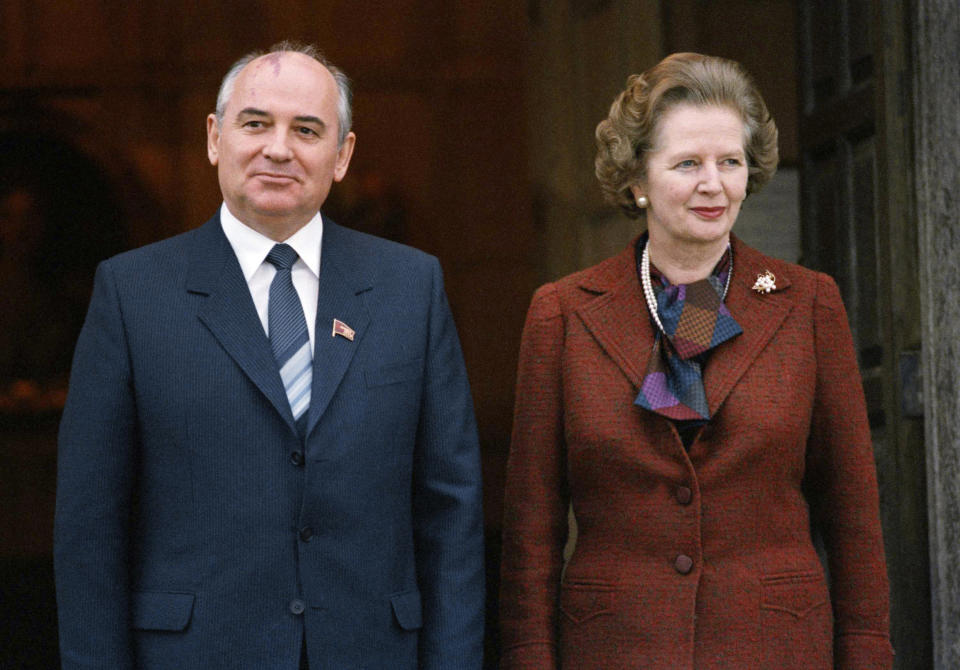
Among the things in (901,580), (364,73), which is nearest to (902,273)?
(901,580)

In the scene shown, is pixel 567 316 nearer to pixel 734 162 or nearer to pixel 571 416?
pixel 571 416

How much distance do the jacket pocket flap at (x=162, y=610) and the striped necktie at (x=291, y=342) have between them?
0.39 m

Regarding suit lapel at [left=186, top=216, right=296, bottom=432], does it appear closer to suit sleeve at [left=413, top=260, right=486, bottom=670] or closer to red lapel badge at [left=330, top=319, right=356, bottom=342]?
red lapel badge at [left=330, top=319, right=356, bottom=342]

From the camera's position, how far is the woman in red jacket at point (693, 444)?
2.92m

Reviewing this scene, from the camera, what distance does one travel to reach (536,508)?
10.1 feet

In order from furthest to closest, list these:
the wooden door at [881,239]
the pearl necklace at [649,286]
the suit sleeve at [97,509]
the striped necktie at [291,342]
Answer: the wooden door at [881,239]
the pearl necklace at [649,286]
the striped necktie at [291,342]
the suit sleeve at [97,509]

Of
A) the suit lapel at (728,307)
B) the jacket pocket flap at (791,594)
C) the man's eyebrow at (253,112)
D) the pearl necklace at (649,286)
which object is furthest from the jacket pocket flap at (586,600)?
the man's eyebrow at (253,112)

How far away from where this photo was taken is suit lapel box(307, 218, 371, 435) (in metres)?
2.78

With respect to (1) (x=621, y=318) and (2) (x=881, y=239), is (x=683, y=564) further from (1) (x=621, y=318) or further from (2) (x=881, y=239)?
(2) (x=881, y=239)

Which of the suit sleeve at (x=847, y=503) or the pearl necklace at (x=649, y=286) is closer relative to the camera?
the suit sleeve at (x=847, y=503)

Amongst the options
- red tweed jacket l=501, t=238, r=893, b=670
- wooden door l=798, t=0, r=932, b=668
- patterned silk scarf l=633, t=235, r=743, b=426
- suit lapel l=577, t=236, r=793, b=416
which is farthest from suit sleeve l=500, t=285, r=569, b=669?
wooden door l=798, t=0, r=932, b=668

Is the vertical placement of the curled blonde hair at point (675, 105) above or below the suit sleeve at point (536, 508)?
above

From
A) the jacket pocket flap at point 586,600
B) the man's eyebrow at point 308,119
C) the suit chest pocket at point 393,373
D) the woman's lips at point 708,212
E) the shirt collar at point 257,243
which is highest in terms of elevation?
the man's eyebrow at point 308,119

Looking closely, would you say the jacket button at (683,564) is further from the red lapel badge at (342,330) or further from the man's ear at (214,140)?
the man's ear at (214,140)
